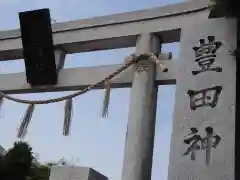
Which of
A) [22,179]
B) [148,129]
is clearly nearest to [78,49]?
[148,129]

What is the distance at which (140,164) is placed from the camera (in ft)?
13.1

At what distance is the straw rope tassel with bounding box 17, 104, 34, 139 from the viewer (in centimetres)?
487

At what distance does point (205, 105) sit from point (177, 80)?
0.43 metres

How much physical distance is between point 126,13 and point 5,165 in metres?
2.52

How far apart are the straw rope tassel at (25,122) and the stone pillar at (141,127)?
1328 mm

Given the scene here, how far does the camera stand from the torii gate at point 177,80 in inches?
141

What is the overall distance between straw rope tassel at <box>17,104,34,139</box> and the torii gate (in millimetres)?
294

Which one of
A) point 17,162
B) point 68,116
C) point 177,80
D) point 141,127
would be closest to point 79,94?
point 68,116

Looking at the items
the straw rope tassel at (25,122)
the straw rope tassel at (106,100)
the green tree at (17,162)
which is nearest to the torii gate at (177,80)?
the straw rope tassel at (106,100)

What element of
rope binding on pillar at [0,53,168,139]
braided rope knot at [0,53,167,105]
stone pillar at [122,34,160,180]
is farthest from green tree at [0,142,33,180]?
stone pillar at [122,34,160,180]

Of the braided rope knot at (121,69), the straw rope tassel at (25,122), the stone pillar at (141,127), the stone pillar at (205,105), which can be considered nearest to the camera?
the stone pillar at (205,105)

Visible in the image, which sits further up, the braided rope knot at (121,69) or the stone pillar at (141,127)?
the braided rope knot at (121,69)

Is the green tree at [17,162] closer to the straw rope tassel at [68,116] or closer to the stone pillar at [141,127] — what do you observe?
the straw rope tassel at [68,116]

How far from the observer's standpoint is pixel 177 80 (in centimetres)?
405
